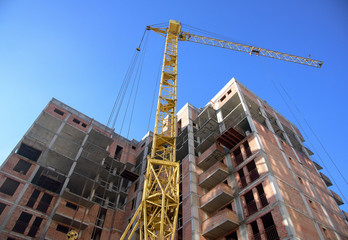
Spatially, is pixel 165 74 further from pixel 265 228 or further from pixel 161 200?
pixel 265 228

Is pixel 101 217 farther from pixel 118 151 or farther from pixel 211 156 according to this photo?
pixel 211 156

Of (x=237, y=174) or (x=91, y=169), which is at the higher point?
(x=91, y=169)

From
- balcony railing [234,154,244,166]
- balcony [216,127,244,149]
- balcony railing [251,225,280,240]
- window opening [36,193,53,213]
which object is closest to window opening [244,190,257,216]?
balcony railing [251,225,280,240]

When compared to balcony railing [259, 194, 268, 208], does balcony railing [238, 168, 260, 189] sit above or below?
above

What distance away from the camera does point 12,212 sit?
32.0m

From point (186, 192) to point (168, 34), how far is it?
22.7 m

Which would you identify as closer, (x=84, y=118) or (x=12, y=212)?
(x=12, y=212)

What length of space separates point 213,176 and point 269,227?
370 inches

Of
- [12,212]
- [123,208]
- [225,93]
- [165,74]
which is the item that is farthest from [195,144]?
[12,212]

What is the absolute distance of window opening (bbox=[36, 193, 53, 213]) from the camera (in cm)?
3506

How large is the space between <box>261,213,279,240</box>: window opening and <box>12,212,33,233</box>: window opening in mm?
27155

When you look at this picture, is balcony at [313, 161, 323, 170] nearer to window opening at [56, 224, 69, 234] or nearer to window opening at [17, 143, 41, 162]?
window opening at [56, 224, 69, 234]

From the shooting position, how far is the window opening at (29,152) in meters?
38.3

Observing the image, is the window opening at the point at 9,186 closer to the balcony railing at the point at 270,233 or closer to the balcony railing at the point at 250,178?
the balcony railing at the point at 250,178
